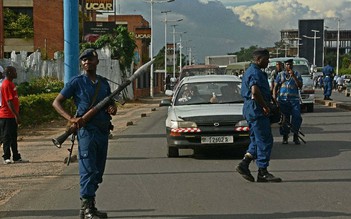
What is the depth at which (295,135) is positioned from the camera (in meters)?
15.0

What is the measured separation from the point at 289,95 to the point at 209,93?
2.28 metres

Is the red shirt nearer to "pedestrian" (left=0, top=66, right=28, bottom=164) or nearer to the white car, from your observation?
"pedestrian" (left=0, top=66, right=28, bottom=164)

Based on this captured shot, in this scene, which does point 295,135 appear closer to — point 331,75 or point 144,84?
point 331,75

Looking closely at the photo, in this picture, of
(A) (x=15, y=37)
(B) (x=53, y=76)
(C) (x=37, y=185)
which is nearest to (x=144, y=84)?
(A) (x=15, y=37)

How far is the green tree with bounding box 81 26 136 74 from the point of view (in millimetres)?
41875

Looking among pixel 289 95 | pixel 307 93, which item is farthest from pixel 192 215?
pixel 307 93

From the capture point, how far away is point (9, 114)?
1255 cm

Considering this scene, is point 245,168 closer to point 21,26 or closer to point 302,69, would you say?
point 302,69

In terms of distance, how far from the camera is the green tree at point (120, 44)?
41.9m

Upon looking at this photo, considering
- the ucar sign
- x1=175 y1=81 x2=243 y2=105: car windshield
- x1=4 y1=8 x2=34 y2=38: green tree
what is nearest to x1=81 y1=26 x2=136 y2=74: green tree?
the ucar sign

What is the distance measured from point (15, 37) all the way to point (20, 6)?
2620 mm

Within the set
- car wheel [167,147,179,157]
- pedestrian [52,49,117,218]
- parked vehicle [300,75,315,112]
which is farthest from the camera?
parked vehicle [300,75,315,112]

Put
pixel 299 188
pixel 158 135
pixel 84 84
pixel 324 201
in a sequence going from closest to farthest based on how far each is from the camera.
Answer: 1. pixel 84 84
2. pixel 324 201
3. pixel 299 188
4. pixel 158 135

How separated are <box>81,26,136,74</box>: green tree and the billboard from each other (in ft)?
198
